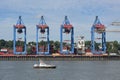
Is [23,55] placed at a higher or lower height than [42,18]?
lower

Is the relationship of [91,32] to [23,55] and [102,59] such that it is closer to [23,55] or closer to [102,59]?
[102,59]

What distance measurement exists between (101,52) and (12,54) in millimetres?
36600

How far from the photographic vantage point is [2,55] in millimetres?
186125

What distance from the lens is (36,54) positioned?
609 feet
